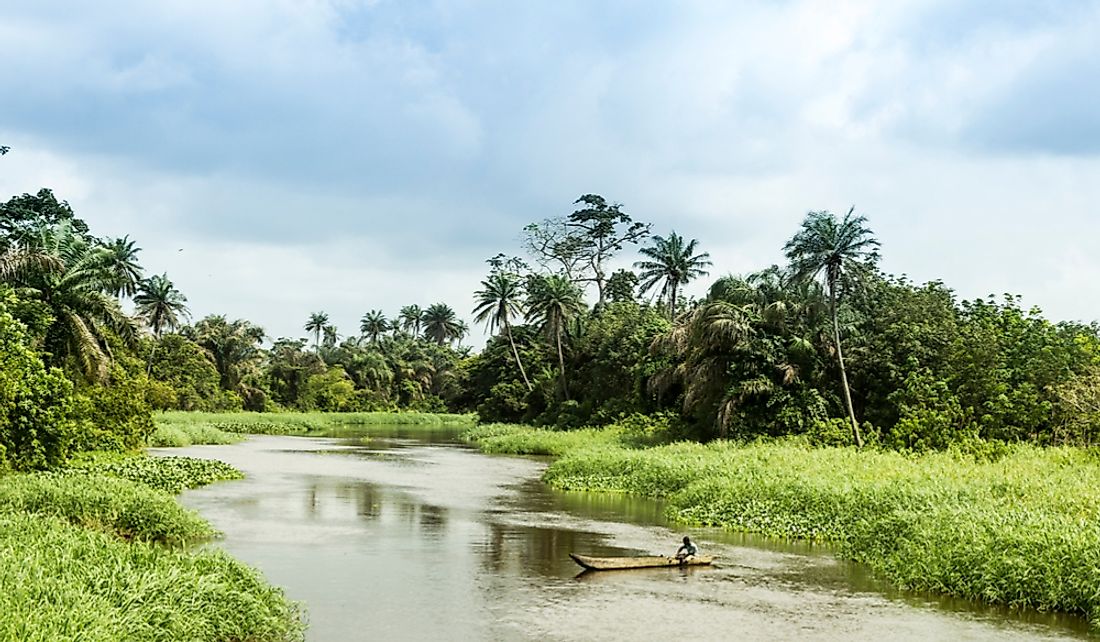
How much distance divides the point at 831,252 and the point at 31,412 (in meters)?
26.1

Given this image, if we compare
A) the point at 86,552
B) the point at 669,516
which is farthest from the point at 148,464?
the point at 86,552

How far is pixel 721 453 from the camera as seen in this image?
114 feet

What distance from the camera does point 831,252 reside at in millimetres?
36000

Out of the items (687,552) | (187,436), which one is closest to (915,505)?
(687,552)

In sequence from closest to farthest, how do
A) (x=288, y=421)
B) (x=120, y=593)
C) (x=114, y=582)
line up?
(x=120, y=593) → (x=114, y=582) → (x=288, y=421)

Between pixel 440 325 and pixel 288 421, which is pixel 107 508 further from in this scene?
pixel 440 325

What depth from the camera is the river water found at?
14.7 m

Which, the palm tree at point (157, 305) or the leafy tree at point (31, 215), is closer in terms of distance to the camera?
the leafy tree at point (31, 215)

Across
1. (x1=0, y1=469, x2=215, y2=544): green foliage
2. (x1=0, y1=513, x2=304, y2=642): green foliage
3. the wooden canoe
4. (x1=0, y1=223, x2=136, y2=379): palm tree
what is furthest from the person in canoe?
(x1=0, y1=223, x2=136, y2=379): palm tree

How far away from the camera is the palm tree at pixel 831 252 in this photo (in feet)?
118

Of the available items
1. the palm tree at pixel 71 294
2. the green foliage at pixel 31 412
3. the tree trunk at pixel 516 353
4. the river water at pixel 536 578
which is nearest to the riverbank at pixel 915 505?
the river water at pixel 536 578

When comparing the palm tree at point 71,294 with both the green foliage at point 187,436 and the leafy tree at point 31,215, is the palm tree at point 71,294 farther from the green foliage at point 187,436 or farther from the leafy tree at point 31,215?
the green foliage at point 187,436

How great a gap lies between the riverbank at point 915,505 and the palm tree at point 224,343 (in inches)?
2272

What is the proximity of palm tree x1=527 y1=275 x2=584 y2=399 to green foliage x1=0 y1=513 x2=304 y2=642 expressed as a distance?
50729 mm
